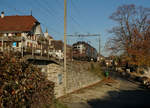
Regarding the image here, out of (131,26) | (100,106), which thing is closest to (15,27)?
(100,106)

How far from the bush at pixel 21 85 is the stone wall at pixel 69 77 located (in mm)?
7159

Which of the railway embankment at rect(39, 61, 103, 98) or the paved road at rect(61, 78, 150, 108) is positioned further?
the paved road at rect(61, 78, 150, 108)

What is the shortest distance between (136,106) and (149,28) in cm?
2796

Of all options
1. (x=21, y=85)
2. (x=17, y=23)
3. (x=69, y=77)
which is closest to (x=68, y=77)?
(x=69, y=77)

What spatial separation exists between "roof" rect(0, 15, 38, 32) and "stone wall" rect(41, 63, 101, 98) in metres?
12.6

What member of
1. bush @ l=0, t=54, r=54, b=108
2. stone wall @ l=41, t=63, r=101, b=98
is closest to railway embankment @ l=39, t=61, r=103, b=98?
stone wall @ l=41, t=63, r=101, b=98

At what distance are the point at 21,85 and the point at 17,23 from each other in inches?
1158

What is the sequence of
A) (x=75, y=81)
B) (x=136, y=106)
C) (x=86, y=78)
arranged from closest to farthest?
1. (x=136, y=106)
2. (x=75, y=81)
3. (x=86, y=78)

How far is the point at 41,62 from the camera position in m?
14.0

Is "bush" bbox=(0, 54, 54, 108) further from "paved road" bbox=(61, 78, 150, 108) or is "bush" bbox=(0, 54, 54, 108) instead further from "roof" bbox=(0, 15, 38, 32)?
"roof" bbox=(0, 15, 38, 32)

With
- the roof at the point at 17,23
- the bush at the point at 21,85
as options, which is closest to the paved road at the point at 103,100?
the bush at the point at 21,85

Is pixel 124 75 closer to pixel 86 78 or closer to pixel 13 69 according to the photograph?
pixel 86 78

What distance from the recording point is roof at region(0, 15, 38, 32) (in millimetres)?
31087

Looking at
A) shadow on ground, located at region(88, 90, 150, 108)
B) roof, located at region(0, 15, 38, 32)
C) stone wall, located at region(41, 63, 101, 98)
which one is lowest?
shadow on ground, located at region(88, 90, 150, 108)
